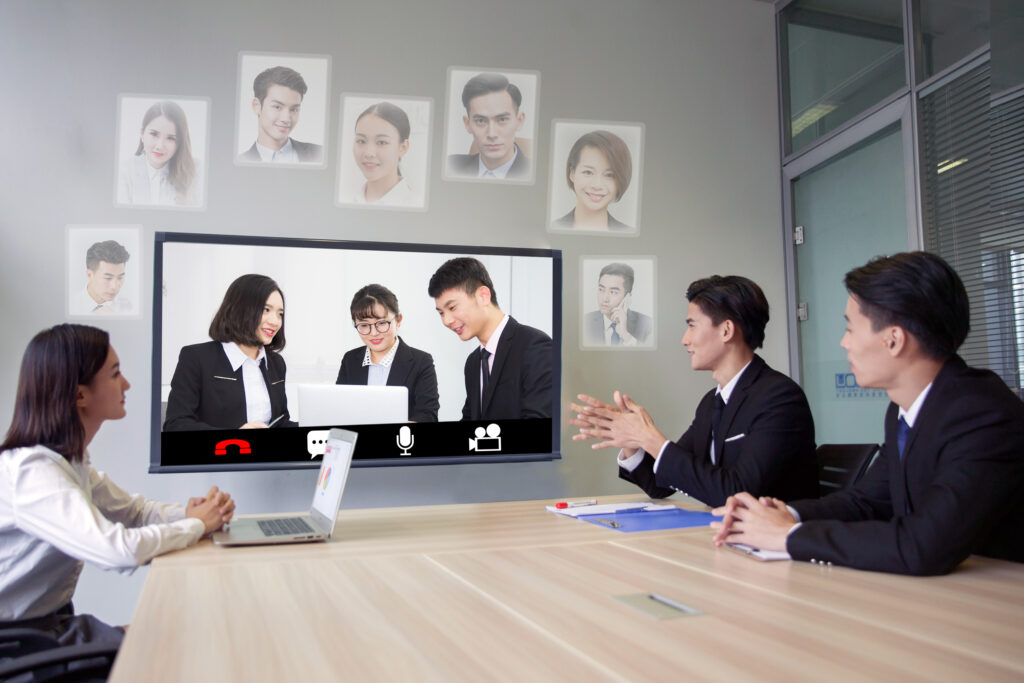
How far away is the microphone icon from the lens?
3.33 meters

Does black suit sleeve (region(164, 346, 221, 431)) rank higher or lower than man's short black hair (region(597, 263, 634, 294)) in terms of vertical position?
lower

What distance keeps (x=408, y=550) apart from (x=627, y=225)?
2630mm

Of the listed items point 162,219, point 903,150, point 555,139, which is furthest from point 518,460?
point 903,150

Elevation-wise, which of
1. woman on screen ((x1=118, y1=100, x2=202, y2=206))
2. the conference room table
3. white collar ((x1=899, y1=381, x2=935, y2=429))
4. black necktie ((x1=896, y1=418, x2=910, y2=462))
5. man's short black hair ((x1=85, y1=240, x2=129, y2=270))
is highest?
woman on screen ((x1=118, y1=100, x2=202, y2=206))

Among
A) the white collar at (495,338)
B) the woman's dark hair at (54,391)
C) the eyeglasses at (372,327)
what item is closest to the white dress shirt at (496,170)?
the white collar at (495,338)

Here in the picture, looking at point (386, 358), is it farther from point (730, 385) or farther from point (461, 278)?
point (730, 385)

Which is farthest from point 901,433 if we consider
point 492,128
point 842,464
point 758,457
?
point 492,128

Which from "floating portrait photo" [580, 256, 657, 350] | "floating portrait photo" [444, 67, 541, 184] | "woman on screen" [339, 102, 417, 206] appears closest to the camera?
"woman on screen" [339, 102, 417, 206]

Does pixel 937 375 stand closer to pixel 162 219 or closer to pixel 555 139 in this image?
pixel 555 139

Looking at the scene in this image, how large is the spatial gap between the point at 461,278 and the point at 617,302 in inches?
37.1

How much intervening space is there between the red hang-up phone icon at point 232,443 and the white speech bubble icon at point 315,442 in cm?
23

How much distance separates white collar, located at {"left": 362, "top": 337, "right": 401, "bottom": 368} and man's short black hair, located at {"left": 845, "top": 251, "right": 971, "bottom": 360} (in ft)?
6.76

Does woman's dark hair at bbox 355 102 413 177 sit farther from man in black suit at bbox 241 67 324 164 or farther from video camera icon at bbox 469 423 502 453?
video camera icon at bbox 469 423 502 453

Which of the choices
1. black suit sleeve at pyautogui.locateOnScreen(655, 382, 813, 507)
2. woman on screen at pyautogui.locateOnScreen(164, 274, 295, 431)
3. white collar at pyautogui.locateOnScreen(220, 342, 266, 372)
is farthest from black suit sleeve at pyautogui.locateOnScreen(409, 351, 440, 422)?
black suit sleeve at pyautogui.locateOnScreen(655, 382, 813, 507)
